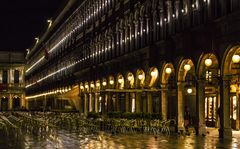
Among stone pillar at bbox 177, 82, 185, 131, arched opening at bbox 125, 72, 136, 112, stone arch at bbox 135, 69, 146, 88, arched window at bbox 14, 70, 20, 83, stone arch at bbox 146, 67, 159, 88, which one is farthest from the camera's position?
arched window at bbox 14, 70, 20, 83

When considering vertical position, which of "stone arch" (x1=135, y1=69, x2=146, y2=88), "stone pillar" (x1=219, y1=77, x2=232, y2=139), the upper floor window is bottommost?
"stone pillar" (x1=219, y1=77, x2=232, y2=139)

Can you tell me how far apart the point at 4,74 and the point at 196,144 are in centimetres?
14092

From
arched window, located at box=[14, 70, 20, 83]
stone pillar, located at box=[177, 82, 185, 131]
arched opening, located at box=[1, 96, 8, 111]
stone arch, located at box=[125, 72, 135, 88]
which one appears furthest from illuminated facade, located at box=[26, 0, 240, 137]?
arched opening, located at box=[1, 96, 8, 111]

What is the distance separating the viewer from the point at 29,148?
23.8 m

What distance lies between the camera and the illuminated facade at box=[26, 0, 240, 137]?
28.8m

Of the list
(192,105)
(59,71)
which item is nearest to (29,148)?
(192,105)

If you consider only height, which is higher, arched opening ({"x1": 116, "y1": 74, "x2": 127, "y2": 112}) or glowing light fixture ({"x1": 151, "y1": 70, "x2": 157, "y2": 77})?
glowing light fixture ({"x1": 151, "y1": 70, "x2": 157, "y2": 77})

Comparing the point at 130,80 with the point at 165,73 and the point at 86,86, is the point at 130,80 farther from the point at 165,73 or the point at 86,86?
the point at 86,86

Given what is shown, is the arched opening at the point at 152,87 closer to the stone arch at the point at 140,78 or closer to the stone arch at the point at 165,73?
the stone arch at the point at 140,78

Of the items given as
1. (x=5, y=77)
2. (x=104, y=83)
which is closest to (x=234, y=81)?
(x=104, y=83)

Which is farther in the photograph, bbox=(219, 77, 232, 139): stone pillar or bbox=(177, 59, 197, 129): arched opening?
bbox=(177, 59, 197, 129): arched opening

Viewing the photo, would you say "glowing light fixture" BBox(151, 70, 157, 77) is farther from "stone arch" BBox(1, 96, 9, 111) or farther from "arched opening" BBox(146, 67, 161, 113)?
"stone arch" BBox(1, 96, 9, 111)

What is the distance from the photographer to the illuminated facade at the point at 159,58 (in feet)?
94.5

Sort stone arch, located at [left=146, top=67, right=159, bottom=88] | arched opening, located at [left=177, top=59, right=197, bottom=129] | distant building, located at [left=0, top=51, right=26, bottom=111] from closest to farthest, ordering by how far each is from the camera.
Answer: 1. arched opening, located at [left=177, top=59, right=197, bottom=129]
2. stone arch, located at [left=146, top=67, right=159, bottom=88]
3. distant building, located at [left=0, top=51, right=26, bottom=111]
